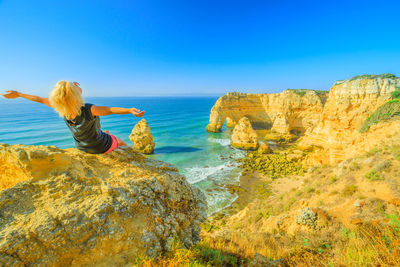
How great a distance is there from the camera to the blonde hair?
2209 millimetres

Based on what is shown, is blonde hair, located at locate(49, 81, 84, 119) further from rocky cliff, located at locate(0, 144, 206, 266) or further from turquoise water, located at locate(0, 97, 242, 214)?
turquoise water, located at locate(0, 97, 242, 214)

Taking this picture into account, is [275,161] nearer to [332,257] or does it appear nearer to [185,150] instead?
[185,150]

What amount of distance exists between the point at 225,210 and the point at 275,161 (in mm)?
11440

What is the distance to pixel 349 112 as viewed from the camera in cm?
1577

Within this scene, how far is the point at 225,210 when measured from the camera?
12859 millimetres

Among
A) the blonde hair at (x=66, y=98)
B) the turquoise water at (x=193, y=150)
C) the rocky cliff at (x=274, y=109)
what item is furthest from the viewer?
the rocky cliff at (x=274, y=109)

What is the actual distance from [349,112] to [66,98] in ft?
68.2

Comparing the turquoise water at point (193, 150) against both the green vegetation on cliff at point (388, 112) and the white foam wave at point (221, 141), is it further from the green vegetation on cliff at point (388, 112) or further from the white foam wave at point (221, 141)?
the green vegetation on cliff at point (388, 112)

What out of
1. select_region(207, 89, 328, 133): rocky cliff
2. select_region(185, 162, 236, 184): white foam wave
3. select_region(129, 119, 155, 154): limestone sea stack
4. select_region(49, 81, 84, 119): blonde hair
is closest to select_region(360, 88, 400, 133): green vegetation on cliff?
select_region(185, 162, 236, 184): white foam wave

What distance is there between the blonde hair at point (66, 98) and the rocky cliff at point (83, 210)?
2.04ft

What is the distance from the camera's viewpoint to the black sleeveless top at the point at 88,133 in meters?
2.55

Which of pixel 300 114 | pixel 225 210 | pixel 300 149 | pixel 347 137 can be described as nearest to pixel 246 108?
pixel 300 114

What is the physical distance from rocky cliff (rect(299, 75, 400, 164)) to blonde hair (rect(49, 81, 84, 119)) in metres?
16.7

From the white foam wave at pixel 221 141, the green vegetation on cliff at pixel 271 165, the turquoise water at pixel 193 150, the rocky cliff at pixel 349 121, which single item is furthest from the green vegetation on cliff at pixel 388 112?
the white foam wave at pixel 221 141
